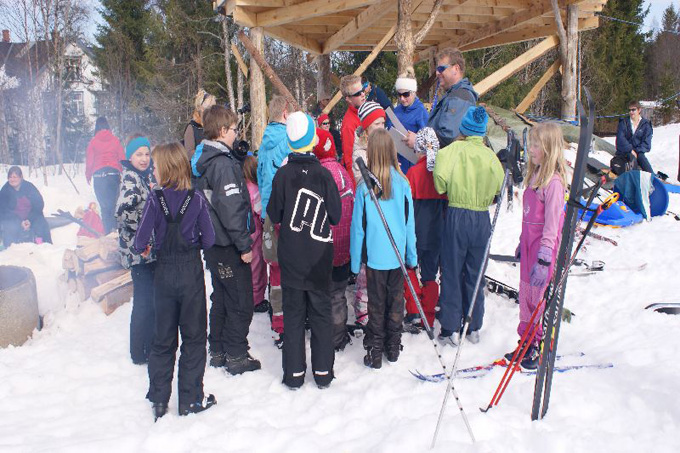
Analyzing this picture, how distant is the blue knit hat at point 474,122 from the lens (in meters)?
3.89

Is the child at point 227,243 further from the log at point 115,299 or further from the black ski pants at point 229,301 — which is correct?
the log at point 115,299

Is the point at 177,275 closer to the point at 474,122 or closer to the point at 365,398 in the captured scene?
the point at 365,398

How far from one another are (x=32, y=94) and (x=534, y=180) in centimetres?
2164

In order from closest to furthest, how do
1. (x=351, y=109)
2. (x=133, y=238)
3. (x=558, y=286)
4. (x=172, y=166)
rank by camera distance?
(x=558, y=286)
(x=172, y=166)
(x=133, y=238)
(x=351, y=109)

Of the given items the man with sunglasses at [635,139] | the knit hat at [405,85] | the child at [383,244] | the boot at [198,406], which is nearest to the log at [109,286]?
the boot at [198,406]

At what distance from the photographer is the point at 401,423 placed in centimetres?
299

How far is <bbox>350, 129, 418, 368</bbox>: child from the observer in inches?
146

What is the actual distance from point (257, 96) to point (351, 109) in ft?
13.2

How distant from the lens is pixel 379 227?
3721mm

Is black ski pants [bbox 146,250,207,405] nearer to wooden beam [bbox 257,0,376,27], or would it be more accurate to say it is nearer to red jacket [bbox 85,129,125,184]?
red jacket [bbox 85,129,125,184]

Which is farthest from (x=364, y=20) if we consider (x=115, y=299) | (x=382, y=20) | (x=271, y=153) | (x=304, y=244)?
(x=304, y=244)

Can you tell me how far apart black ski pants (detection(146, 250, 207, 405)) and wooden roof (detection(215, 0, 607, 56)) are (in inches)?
207

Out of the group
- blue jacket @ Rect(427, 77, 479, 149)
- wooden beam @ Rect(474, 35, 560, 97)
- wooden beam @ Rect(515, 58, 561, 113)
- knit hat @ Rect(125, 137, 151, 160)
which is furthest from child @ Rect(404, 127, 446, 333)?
wooden beam @ Rect(515, 58, 561, 113)

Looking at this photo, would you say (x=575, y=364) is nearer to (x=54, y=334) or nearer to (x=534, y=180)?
(x=534, y=180)
